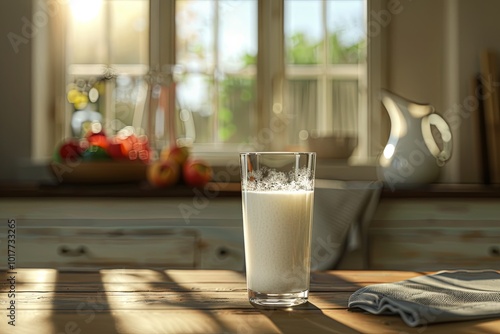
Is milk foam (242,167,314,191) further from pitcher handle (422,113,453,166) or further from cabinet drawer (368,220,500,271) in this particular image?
pitcher handle (422,113,453,166)

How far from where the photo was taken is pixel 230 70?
3072mm

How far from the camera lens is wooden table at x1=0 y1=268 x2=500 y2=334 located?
2.54 feet

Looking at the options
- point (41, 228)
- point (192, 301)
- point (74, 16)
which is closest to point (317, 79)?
point (74, 16)

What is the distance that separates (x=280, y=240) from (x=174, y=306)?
6.1 inches

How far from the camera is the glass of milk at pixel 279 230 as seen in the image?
2.85 ft

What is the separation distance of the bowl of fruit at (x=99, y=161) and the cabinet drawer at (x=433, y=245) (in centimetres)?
87

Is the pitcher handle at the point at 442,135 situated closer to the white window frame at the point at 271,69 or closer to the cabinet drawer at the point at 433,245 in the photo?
the cabinet drawer at the point at 433,245

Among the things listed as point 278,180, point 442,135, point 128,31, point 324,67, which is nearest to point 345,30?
point 324,67

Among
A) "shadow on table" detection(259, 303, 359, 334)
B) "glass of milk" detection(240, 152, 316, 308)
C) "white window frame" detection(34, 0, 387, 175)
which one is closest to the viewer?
"shadow on table" detection(259, 303, 359, 334)

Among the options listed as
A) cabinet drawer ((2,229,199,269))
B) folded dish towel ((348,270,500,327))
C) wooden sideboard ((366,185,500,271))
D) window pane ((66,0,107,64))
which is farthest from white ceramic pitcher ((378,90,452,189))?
folded dish towel ((348,270,500,327))

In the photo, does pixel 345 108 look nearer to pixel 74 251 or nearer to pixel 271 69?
pixel 271 69

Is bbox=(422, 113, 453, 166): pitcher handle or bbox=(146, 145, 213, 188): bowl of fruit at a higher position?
bbox=(422, 113, 453, 166): pitcher handle

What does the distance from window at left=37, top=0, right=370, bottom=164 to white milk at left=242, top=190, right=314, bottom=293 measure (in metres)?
2.16

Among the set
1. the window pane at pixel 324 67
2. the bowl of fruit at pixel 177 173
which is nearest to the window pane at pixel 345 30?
the window pane at pixel 324 67
